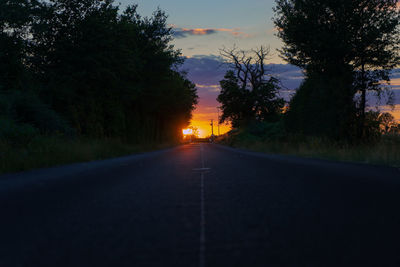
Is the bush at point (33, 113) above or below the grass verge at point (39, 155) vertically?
above

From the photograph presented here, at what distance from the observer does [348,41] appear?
71.3ft

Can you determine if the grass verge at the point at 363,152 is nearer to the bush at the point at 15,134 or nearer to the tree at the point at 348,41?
the tree at the point at 348,41

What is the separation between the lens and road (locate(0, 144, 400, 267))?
10.4ft

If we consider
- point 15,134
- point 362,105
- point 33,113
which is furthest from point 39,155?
point 362,105

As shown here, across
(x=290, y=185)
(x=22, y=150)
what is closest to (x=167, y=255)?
(x=290, y=185)

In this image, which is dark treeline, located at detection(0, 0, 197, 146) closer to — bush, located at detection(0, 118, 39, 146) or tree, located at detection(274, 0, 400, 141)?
bush, located at detection(0, 118, 39, 146)

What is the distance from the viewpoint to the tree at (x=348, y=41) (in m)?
21.5

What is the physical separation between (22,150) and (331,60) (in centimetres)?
1746

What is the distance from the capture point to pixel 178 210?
5.32m

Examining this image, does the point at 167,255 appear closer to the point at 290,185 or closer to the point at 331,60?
the point at 290,185

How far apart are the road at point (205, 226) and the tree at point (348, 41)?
15.4 m

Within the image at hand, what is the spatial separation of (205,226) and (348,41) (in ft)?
66.7

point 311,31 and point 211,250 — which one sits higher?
point 311,31

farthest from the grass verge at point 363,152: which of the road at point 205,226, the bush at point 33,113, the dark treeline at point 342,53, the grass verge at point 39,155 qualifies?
the bush at point 33,113
